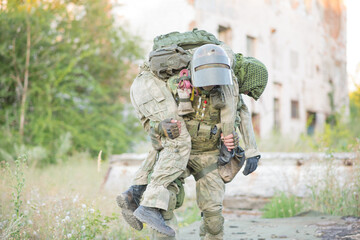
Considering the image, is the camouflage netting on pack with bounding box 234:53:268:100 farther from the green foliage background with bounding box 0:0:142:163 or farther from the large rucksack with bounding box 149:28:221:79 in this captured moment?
the green foliage background with bounding box 0:0:142:163

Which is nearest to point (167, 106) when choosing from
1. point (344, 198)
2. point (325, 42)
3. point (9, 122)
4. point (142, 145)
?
point (344, 198)

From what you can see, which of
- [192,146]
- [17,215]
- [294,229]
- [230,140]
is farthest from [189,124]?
[294,229]

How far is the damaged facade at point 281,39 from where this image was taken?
48.0 ft

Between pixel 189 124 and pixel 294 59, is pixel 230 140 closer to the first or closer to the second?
pixel 189 124

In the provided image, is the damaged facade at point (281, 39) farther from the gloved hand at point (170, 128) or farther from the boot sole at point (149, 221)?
the boot sole at point (149, 221)

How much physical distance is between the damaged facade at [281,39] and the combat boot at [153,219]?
10400 mm

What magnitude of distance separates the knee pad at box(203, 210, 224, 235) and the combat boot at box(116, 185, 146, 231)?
645 mm

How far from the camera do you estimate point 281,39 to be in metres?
18.0

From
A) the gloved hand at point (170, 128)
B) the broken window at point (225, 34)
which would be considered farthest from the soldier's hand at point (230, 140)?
the broken window at point (225, 34)

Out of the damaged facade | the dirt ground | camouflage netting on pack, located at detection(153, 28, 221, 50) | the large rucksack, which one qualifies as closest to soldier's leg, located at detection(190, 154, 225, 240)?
the large rucksack

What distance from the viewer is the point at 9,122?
10648 mm

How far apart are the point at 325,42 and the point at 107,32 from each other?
13017mm

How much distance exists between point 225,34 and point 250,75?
1183cm

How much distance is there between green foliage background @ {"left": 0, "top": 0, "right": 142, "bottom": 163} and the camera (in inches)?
424
